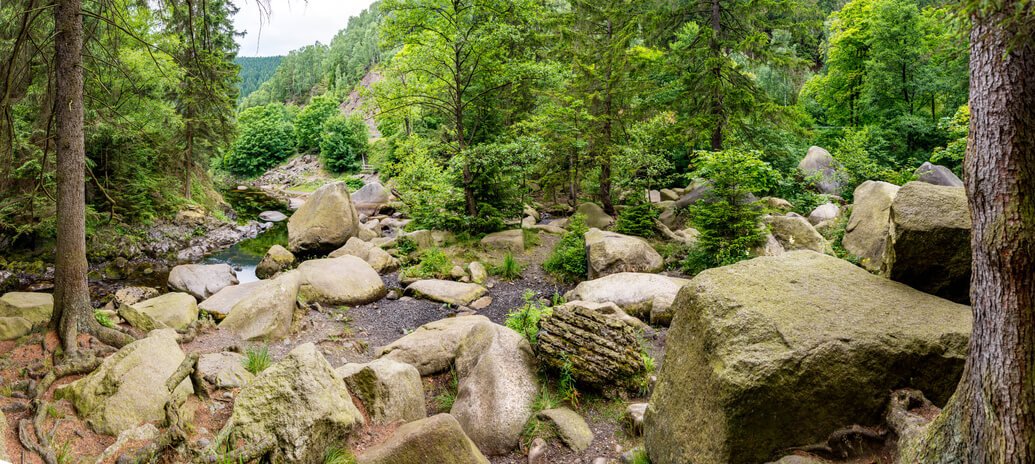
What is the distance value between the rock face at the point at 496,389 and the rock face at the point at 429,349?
59 cm

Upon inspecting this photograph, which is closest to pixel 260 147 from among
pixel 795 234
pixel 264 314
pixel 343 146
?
pixel 343 146

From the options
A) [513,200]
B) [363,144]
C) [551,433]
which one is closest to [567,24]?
[513,200]

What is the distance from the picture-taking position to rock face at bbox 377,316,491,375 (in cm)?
830

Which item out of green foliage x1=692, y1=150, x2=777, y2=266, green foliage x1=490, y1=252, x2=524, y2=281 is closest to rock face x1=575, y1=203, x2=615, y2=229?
green foliage x1=490, y1=252, x2=524, y2=281

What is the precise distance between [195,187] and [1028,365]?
3027 centimetres

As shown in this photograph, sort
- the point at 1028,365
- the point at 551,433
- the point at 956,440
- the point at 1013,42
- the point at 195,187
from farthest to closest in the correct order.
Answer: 1. the point at 195,187
2. the point at 551,433
3. the point at 956,440
4. the point at 1028,365
5. the point at 1013,42

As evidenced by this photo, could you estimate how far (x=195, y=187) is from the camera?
2609 centimetres

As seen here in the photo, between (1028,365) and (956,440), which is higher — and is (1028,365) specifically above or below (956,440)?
above

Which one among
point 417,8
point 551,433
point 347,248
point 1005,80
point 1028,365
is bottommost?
point 551,433

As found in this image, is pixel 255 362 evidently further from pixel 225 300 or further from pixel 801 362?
pixel 801 362

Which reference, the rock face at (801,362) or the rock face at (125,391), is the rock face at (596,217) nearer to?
the rock face at (801,362)

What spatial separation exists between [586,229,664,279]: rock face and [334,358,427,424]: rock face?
6.34 meters

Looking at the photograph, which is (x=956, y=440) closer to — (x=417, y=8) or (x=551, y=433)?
(x=551, y=433)

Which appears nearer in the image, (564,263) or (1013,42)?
(1013,42)
